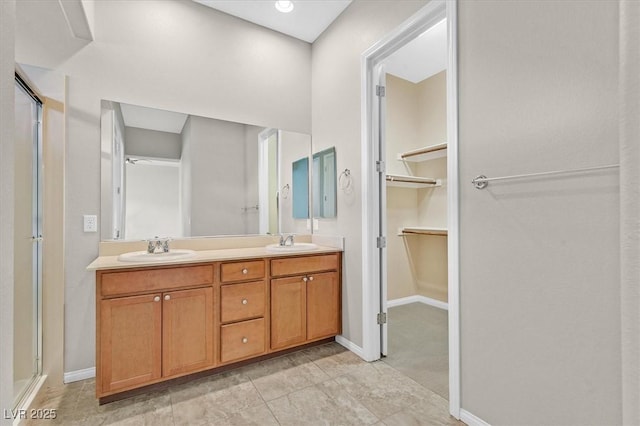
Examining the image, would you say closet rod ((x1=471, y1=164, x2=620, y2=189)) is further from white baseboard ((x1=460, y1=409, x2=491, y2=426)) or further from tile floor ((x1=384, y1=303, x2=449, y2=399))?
tile floor ((x1=384, y1=303, x2=449, y2=399))

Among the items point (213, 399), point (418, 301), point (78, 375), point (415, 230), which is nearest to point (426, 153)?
point (415, 230)

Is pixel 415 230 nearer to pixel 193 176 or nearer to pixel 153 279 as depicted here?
pixel 193 176

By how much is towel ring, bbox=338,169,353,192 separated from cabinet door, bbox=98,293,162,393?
1.65m

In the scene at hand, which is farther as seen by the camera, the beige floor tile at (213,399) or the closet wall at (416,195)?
the closet wall at (416,195)

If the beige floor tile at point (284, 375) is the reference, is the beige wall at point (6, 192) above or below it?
above

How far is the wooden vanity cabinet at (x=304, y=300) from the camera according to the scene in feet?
Answer: 7.80

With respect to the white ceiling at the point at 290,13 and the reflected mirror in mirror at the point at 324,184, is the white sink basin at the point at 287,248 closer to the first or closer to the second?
the reflected mirror in mirror at the point at 324,184

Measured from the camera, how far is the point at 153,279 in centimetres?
191

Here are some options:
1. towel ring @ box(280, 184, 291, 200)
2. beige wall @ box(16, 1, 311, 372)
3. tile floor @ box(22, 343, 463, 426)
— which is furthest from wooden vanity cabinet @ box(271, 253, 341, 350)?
beige wall @ box(16, 1, 311, 372)

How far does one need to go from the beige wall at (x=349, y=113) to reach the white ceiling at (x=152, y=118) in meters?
1.30

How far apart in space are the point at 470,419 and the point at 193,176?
2.57 metres

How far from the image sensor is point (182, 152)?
2568 mm

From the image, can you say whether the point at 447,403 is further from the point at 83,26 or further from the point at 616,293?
the point at 83,26

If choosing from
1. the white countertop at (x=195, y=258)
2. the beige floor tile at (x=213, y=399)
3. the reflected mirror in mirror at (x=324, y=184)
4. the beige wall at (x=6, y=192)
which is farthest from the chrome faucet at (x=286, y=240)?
the beige wall at (x=6, y=192)
